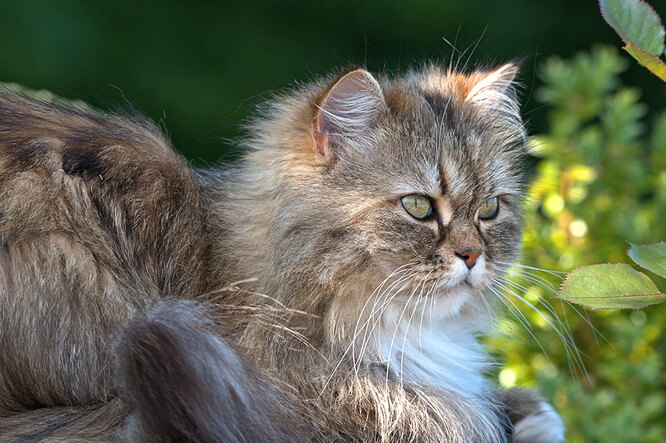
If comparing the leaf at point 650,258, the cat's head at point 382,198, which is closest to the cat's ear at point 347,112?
the cat's head at point 382,198

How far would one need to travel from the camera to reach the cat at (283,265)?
1639 mm

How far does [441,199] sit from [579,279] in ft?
2.23

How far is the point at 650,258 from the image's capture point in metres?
1.22

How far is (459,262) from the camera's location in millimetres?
1847

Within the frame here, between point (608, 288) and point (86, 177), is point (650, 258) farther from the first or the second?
point (86, 177)

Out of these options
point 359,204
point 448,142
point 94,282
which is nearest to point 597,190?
point 448,142

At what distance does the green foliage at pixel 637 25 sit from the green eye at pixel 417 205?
0.73 m

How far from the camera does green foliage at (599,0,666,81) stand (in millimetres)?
1216

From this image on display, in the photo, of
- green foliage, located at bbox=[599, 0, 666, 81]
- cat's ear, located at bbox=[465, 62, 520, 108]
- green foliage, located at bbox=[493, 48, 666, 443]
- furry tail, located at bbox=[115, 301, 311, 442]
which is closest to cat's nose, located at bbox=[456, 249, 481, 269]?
green foliage, located at bbox=[493, 48, 666, 443]

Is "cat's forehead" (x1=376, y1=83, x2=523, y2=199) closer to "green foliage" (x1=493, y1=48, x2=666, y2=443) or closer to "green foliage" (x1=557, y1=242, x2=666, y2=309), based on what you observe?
"green foliage" (x1=493, y1=48, x2=666, y2=443)

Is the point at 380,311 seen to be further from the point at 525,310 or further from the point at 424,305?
the point at 525,310

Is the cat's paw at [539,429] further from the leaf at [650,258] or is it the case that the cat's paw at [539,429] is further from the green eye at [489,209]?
the leaf at [650,258]

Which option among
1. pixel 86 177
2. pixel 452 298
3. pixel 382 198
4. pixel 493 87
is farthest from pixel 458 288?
pixel 86 177

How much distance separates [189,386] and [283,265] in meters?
0.48
